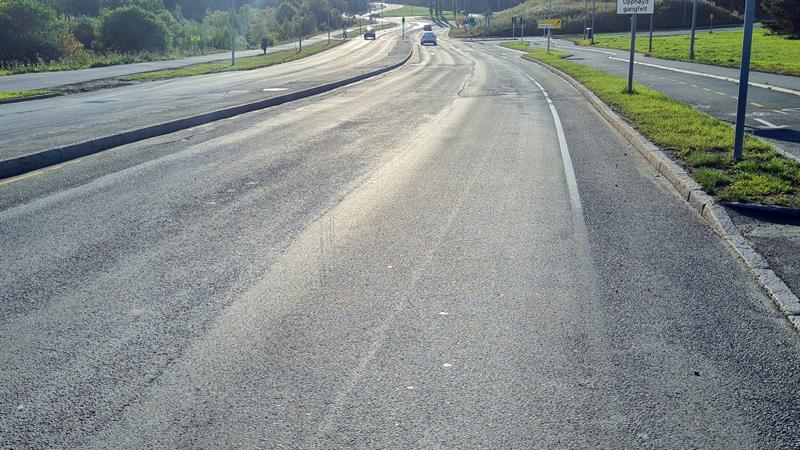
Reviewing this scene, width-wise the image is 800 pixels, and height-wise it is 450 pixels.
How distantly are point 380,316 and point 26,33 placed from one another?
53.6 m

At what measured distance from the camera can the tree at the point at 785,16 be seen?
45344mm

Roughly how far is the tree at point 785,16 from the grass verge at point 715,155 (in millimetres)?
33696

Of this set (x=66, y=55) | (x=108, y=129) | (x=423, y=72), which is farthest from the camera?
(x=66, y=55)

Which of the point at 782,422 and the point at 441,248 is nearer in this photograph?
the point at 782,422

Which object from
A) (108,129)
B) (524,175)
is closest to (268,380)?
(524,175)

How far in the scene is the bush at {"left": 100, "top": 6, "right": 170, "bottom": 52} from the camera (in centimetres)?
6638

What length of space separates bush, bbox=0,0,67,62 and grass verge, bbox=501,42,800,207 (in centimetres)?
4494

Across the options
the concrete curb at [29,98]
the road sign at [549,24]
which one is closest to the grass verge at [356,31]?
the road sign at [549,24]

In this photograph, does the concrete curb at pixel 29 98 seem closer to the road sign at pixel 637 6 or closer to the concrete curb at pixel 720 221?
the road sign at pixel 637 6

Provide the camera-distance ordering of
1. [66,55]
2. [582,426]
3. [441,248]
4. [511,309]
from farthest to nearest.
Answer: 1. [66,55]
2. [441,248]
3. [511,309]
4. [582,426]

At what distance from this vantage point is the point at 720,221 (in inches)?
294

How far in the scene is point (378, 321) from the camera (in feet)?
16.9

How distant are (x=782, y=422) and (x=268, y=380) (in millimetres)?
2624

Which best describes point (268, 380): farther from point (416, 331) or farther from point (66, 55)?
point (66, 55)
